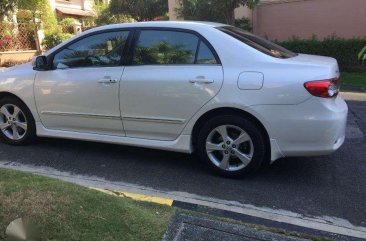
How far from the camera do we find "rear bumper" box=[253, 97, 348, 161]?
13.9ft

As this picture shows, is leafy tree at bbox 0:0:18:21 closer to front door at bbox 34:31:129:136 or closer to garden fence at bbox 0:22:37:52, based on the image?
garden fence at bbox 0:22:37:52

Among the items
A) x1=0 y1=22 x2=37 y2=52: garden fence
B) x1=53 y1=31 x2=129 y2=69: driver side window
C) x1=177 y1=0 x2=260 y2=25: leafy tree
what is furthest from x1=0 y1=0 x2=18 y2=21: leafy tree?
x1=53 y1=31 x2=129 y2=69: driver side window

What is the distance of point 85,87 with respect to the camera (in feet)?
16.8

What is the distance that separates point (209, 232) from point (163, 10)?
84.8ft

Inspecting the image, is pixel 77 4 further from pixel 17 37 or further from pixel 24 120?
pixel 24 120

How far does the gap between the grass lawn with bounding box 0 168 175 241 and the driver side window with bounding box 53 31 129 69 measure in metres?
2.00

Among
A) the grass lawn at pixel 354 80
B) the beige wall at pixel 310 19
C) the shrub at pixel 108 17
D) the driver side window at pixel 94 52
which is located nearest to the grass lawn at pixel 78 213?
the driver side window at pixel 94 52

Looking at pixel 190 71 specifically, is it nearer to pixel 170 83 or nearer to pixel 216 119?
pixel 170 83

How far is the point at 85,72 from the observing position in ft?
17.0

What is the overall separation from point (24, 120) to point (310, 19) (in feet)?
43.3

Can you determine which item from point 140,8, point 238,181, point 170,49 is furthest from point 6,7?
point 238,181

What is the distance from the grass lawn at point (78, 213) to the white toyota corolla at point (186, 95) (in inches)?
54.7

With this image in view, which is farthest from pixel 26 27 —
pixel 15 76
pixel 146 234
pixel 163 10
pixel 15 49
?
pixel 146 234

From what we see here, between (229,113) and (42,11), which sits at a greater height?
(42,11)
